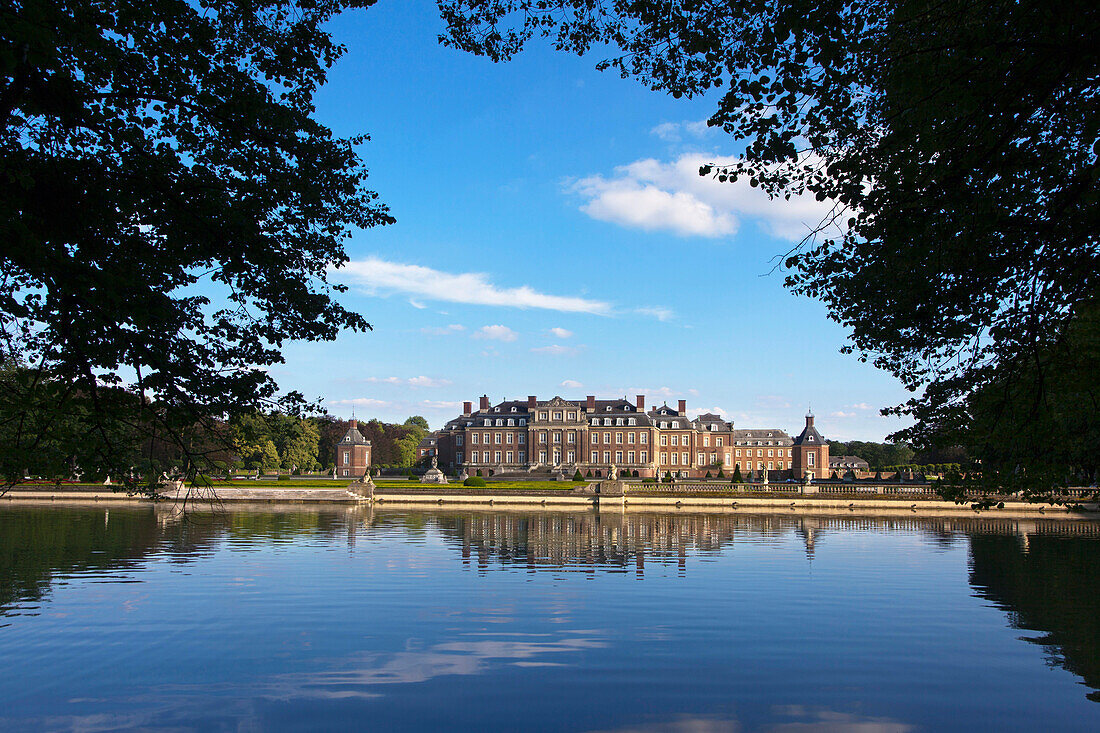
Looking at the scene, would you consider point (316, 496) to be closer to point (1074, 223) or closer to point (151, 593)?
point (151, 593)

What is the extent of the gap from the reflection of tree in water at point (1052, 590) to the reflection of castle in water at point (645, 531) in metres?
1.66

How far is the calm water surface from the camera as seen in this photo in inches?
345

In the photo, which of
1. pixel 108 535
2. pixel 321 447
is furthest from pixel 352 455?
pixel 108 535

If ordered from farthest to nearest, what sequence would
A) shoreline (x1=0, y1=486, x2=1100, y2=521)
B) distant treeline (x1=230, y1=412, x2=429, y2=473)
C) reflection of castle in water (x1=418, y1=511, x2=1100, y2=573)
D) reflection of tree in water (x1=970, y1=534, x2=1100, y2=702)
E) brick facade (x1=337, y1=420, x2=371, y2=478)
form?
brick facade (x1=337, y1=420, x2=371, y2=478), distant treeline (x1=230, y1=412, x2=429, y2=473), shoreline (x1=0, y1=486, x2=1100, y2=521), reflection of castle in water (x1=418, y1=511, x2=1100, y2=573), reflection of tree in water (x1=970, y1=534, x2=1100, y2=702)

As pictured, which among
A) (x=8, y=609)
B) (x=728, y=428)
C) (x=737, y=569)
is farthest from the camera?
(x=728, y=428)

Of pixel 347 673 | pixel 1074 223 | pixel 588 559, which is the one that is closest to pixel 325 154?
pixel 347 673

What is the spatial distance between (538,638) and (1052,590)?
12.8m

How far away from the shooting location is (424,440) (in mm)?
120188

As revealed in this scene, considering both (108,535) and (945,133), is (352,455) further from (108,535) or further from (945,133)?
(945,133)

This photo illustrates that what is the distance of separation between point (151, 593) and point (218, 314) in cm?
759

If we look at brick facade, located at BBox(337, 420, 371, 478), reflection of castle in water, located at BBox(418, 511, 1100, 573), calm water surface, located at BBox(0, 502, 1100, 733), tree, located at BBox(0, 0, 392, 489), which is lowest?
reflection of castle in water, located at BBox(418, 511, 1100, 573)

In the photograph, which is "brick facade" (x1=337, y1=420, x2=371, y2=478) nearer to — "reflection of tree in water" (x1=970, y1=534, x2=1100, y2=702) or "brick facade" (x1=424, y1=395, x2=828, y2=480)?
"brick facade" (x1=424, y1=395, x2=828, y2=480)

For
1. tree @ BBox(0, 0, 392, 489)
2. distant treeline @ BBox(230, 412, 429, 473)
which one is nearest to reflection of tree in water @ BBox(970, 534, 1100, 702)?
tree @ BBox(0, 0, 392, 489)

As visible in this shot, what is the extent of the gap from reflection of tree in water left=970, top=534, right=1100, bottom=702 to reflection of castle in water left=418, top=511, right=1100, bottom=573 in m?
1.66
